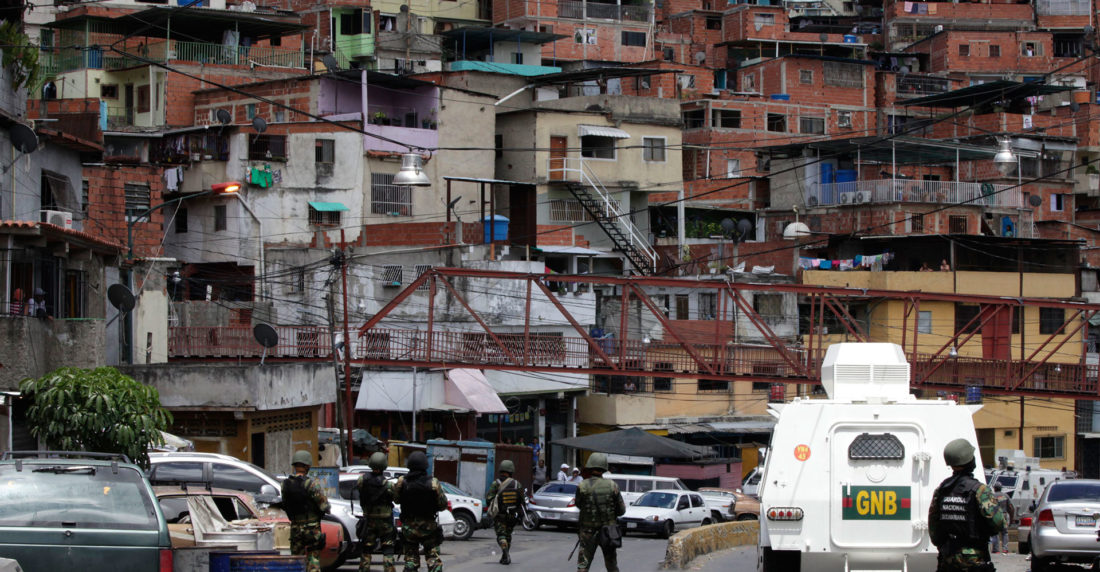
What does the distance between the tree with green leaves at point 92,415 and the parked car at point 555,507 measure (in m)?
14.5

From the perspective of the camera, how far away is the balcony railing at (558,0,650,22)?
76688 millimetres

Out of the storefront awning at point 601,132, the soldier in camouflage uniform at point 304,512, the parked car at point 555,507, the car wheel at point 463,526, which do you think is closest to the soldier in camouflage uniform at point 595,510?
the soldier in camouflage uniform at point 304,512

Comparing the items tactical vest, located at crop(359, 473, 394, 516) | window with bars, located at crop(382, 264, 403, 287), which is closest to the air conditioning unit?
tactical vest, located at crop(359, 473, 394, 516)

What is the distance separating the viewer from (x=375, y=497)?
15266mm

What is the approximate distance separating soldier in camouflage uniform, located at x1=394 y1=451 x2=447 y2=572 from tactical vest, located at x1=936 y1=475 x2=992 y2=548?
201 inches

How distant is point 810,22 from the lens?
90.1 m

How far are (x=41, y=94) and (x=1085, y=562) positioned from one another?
163 feet

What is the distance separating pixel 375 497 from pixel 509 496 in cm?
742

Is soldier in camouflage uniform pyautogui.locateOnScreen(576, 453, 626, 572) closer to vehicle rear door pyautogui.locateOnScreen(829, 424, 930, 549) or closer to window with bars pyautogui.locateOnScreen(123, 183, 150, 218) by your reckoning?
vehicle rear door pyautogui.locateOnScreen(829, 424, 930, 549)

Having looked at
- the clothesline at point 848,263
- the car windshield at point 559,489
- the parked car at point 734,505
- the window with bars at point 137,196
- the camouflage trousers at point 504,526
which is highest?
the window with bars at point 137,196

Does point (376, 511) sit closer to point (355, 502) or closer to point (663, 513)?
point (355, 502)

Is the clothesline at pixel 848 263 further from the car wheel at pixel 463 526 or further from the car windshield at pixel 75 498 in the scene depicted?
the car windshield at pixel 75 498

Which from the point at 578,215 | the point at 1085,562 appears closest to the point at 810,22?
the point at 578,215

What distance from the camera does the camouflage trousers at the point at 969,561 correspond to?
1178cm
